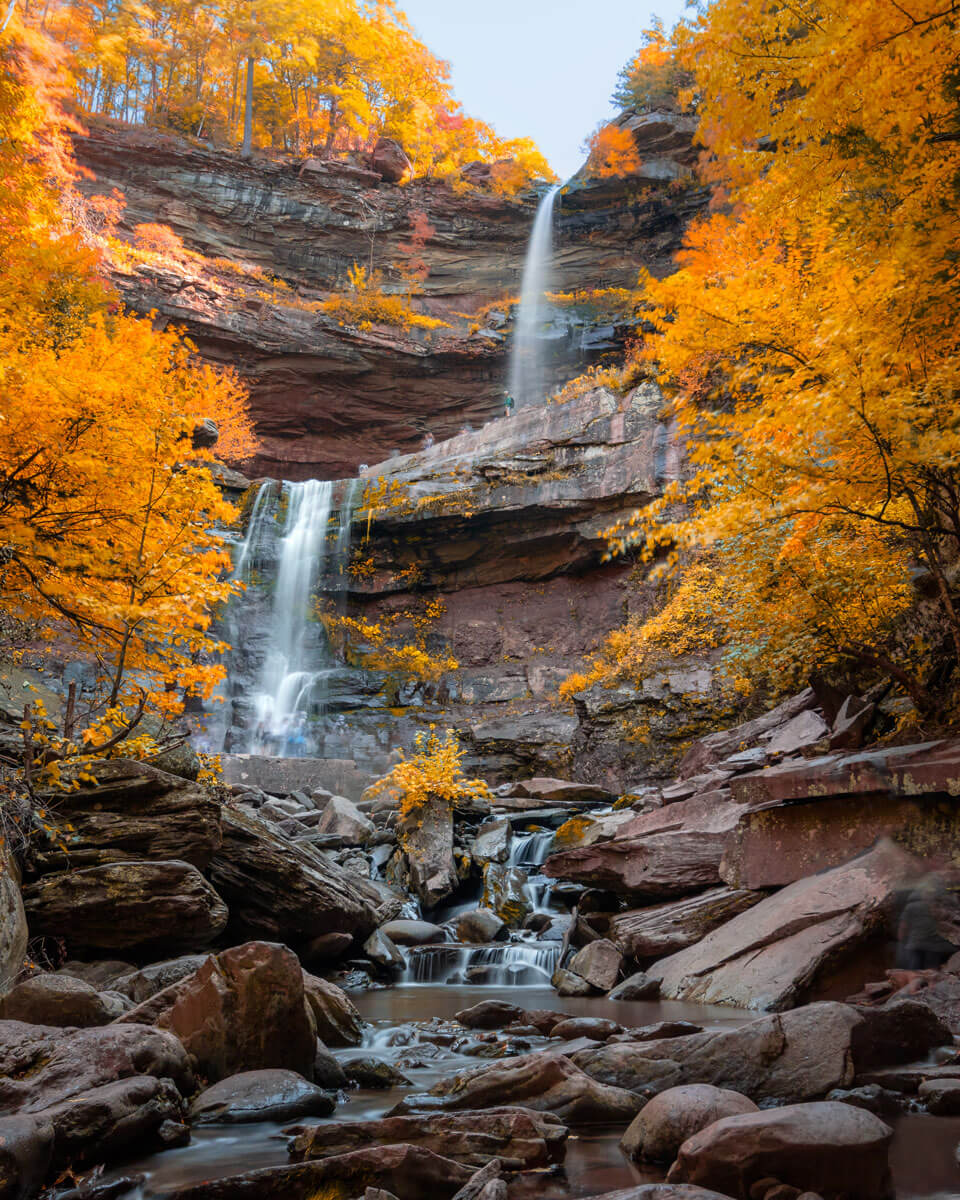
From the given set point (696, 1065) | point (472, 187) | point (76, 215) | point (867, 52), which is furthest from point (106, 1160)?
point (472, 187)

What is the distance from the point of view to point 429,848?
11.4 m

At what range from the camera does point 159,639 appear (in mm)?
6734

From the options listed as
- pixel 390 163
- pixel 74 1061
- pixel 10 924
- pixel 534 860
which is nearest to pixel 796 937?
pixel 74 1061

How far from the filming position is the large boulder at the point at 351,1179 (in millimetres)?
2883

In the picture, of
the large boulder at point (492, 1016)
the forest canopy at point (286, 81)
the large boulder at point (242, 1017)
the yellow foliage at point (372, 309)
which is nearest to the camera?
the large boulder at point (242, 1017)

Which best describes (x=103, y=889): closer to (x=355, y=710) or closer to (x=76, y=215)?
(x=355, y=710)

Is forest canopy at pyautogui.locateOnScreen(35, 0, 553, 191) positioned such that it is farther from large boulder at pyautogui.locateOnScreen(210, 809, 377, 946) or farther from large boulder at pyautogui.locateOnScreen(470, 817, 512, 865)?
large boulder at pyautogui.locateOnScreen(210, 809, 377, 946)

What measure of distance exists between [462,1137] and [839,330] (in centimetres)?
500

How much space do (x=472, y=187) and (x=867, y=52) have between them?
3738 centimetres

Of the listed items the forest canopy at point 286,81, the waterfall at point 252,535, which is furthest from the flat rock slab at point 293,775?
the forest canopy at point 286,81

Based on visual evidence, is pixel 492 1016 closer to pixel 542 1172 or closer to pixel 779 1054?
pixel 779 1054

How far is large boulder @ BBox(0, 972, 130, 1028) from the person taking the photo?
4488 mm

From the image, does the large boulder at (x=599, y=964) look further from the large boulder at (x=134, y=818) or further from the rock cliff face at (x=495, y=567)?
the rock cliff face at (x=495, y=567)

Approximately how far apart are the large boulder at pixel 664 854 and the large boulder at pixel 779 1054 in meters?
3.50
